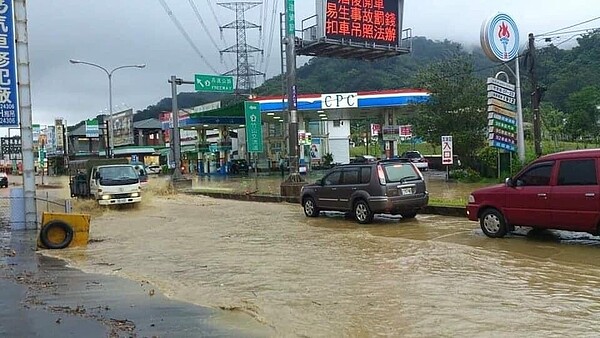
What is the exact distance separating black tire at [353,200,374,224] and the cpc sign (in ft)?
95.1

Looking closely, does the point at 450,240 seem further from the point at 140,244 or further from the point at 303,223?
the point at 140,244

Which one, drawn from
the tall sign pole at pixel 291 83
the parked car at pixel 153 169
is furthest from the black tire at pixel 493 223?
the parked car at pixel 153 169

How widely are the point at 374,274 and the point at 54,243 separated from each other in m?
7.52

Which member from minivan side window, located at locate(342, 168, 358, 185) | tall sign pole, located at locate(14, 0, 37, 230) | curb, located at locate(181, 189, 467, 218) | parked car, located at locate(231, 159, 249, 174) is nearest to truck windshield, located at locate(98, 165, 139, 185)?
curb, located at locate(181, 189, 467, 218)

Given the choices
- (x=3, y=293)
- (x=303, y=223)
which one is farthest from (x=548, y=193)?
(x=3, y=293)

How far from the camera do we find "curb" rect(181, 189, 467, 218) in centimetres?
1655

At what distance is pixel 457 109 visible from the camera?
1215 inches

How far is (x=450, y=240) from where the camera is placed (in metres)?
12.2

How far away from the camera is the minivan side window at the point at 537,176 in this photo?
436 inches

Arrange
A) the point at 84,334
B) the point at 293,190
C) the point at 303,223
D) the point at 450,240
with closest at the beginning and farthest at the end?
1. the point at 84,334
2. the point at 450,240
3. the point at 303,223
4. the point at 293,190

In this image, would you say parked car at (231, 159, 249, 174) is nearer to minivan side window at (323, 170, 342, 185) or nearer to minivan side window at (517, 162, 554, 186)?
minivan side window at (323, 170, 342, 185)

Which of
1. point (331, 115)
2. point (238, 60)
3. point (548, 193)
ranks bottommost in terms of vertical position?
point (548, 193)

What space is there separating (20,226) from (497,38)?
55.5 ft

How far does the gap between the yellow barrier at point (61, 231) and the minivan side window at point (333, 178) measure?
673 cm
